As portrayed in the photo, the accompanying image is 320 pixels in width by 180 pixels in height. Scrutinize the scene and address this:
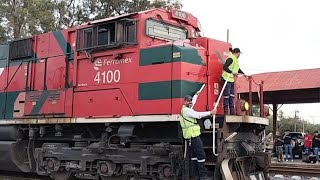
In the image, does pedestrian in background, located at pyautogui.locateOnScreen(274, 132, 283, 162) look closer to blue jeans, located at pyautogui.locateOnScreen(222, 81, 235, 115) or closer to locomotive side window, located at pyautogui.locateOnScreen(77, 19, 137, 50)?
blue jeans, located at pyautogui.locateOnScreen(222, 81, 235, 115)

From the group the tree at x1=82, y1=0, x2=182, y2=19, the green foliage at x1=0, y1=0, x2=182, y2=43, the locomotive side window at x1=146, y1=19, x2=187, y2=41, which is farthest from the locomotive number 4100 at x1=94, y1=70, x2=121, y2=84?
the tree at x1=82, y1=0, x2=182, y2=19

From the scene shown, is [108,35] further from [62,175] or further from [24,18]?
[24,18]

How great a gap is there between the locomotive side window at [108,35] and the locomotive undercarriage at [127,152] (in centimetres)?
168

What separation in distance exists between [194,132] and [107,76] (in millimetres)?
2465

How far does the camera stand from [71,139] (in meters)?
9.34

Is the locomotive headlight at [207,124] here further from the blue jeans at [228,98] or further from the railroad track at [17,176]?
the railroad track at [17,176]

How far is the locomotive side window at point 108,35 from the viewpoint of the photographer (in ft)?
26.2

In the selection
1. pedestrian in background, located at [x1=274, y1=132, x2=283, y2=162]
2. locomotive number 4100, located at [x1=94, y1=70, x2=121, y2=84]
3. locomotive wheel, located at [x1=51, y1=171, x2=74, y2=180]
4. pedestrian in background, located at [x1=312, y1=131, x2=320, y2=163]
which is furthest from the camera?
pedestrian in background, located at [x1=274, y1=132, x2=283, y2=162]

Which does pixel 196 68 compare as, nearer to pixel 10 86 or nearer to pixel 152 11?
pixel 152 11

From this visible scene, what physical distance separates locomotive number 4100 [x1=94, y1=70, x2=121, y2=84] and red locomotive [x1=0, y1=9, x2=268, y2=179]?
21 mm

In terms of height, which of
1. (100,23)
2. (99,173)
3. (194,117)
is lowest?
(99,173)

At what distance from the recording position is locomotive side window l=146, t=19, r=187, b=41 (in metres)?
8.09

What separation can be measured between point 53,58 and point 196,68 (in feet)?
13.2

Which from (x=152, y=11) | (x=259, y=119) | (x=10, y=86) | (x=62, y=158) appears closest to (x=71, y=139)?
(x=62, y=158)
